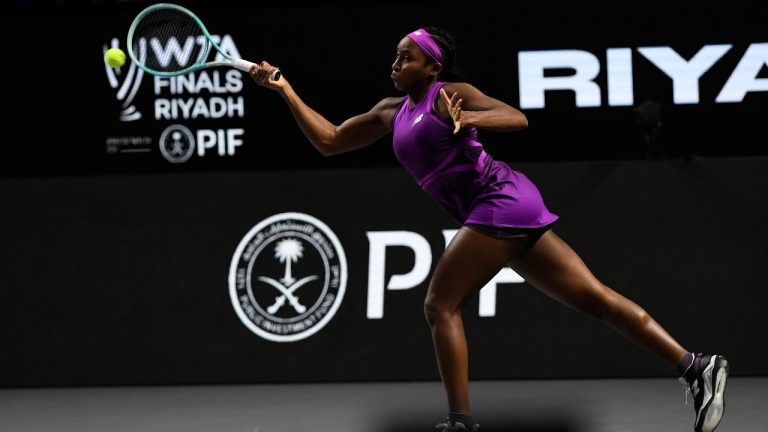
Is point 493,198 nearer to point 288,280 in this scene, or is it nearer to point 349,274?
point 349,274

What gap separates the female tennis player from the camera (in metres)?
4.11

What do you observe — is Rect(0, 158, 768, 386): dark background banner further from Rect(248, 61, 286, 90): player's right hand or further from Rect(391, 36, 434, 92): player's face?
Rect(391, 36, 434, 92): player's face

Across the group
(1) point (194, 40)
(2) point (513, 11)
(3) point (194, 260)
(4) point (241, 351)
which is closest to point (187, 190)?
(3) point (194, 260)

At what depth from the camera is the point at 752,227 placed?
19.6 feet

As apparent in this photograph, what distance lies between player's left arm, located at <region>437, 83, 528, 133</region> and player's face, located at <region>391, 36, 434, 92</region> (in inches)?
4.9

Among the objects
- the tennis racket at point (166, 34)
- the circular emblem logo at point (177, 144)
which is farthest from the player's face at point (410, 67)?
the circular emblem logo at point (177, 144)

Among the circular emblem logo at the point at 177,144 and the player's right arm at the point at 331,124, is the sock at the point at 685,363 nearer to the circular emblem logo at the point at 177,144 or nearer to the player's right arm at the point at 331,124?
the player's right arm at the point at 331,124

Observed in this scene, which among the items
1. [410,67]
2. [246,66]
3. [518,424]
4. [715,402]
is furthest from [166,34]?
[715,402]

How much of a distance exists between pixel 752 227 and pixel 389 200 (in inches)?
71.9

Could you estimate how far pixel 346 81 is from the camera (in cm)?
713

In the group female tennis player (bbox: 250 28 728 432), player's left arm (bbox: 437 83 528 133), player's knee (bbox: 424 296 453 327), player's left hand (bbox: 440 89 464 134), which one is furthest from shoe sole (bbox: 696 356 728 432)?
player's left hand (bbox: 440 89 464 134)

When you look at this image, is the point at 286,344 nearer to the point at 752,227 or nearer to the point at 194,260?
the point at 194,260

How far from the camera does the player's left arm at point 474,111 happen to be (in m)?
3.90

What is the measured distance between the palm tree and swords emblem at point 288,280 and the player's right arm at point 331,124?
63.7 inches
